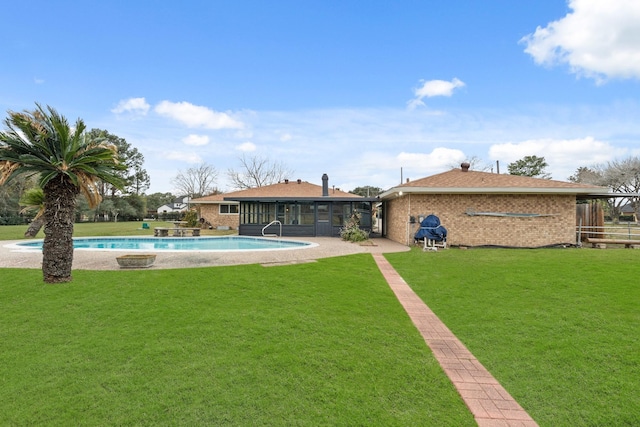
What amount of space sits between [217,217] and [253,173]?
18.9 m

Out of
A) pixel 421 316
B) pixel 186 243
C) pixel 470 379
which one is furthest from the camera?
pixel 186 243

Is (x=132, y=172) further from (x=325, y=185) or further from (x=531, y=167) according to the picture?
(x=531, y=167)

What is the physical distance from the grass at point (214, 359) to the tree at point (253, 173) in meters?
37.7

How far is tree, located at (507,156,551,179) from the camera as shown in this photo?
132ft

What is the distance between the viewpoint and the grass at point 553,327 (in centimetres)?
309

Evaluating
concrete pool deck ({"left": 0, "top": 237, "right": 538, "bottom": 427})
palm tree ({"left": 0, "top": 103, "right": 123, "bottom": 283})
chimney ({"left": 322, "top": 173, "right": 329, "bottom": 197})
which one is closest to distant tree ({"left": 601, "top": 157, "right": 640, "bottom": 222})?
chimney ({"left": 322, "top": 173, "right": 329, "bottom": 197})

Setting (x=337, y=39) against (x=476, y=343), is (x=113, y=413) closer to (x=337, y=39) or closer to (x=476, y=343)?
(x=476, y=343)

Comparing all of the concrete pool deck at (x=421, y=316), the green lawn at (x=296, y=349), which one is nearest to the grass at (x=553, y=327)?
the green lawn at (x=296, y=349)

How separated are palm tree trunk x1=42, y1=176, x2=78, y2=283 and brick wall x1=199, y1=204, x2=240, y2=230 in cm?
1870

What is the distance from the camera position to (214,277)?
7.61 metres

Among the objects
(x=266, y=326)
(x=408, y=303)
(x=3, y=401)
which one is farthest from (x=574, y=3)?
(x=3, y=401)

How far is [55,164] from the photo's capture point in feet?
21.3

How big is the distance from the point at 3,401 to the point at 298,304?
3.86m

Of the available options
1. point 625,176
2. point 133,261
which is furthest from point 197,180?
point 625,176
